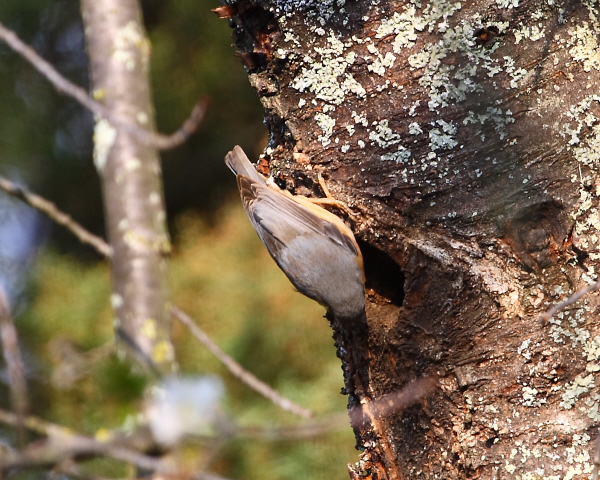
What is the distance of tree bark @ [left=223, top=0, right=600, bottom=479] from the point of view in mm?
1476

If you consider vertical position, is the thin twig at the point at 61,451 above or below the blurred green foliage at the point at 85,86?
below

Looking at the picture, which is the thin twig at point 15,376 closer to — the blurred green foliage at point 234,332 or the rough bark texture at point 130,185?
the rough bark texture at point 130,185

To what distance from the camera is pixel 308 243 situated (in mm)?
2453

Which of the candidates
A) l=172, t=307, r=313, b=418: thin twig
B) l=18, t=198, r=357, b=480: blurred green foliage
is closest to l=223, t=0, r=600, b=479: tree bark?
l=172, t=307, r=313, b=418: thin twig

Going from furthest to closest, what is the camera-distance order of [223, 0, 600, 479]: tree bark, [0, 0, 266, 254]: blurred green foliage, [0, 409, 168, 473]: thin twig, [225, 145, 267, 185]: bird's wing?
[0, 0, 266, 254]: blurred green foliage < [225, 145, 267, 185]: bird's wing < [223, 0, 600, 479]: tree bark < [0, 409, 168, 473]: thin twig

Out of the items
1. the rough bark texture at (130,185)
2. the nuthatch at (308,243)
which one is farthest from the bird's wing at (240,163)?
the rough bark texture at (130,185)

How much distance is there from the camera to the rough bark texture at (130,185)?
4.35 feet

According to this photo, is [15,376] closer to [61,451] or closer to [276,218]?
[61,451]

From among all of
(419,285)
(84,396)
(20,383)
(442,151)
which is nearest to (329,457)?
(84,396)

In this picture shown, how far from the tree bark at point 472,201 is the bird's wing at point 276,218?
559 mm

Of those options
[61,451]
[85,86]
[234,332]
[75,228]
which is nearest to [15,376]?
[61,451]

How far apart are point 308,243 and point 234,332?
1.12 m

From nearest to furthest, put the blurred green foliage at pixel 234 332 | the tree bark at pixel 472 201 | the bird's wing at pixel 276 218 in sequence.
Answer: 1. the tree bark at pixel 472 201
2. the bird's wing at pixel 276 218
3. the blurred green foliage at pixel 234 332

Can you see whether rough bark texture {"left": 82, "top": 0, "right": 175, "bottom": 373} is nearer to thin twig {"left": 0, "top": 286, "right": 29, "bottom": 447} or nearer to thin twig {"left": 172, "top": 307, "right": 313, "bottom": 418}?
thin twig {"left": 0, "top": 286, "right": 29, "bottom": 447}
